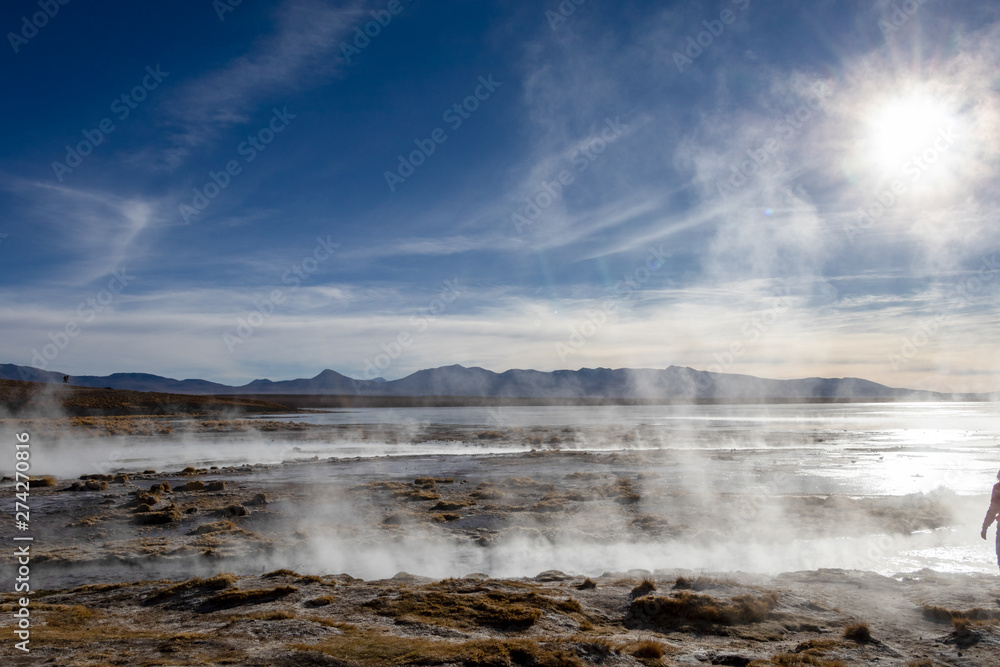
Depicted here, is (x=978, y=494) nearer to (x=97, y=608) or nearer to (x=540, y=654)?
(x=540, y=654)

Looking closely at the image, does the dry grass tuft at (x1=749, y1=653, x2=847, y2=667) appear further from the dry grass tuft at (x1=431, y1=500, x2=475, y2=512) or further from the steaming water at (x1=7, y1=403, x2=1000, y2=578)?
the dry grass tuft at (x1=431, y1=500, x2=475, y2=512)

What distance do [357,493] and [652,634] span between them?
18.4 meters

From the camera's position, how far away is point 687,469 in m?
33.7

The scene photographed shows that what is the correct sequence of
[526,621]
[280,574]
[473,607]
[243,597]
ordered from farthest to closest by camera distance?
1. [280,574]
2. [243,597]
3. [473,607]
4. [526,621]

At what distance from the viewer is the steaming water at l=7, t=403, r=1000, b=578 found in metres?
15.4

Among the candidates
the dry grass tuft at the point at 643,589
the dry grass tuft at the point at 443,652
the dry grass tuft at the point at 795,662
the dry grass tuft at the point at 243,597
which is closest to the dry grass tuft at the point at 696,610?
the dry grass tuft at the point at 643,589

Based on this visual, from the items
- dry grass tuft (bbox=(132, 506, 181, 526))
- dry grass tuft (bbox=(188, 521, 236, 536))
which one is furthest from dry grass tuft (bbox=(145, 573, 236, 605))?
dry grass tuft (bbox=(132, 506, 181, 526))

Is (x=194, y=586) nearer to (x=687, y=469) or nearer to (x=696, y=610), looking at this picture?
(x=696, y=610)

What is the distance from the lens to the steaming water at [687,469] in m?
15.4

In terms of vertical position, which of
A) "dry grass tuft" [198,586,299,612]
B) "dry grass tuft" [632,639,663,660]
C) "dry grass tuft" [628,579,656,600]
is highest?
"dry grass tuft" [632,639,663,660]

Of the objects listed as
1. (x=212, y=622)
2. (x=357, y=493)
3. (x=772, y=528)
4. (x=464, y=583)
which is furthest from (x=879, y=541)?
(x=357, y=493)

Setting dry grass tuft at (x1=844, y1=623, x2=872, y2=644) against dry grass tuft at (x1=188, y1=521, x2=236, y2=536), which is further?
dry grass tuft at (x1=188, y1=521, x2=236, y2=536)

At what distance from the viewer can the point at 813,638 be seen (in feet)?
30.9

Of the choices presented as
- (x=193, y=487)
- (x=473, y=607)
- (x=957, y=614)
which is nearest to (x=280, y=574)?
(x=473, y=607)
